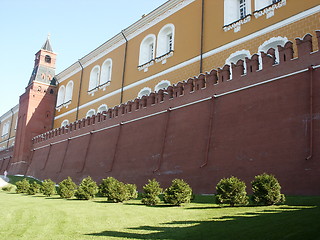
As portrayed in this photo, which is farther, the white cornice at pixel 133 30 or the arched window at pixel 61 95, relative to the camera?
the arched window at pixel 61 95

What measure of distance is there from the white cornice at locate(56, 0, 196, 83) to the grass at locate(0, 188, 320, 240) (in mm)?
11643

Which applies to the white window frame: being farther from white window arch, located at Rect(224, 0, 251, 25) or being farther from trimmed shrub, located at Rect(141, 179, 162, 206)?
trimmed shrub, located at Rect(141, 179, 162, 206)

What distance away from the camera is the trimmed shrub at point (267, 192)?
7105 millimetres

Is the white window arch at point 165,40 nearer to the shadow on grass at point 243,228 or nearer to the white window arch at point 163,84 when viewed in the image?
the white window arch at point 163,84

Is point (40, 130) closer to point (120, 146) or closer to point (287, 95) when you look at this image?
point (120, 146)

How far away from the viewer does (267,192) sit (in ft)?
23.4

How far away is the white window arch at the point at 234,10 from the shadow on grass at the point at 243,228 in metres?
9.83

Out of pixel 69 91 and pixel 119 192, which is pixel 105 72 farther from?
pixel 119 192

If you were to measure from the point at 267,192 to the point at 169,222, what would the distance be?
2.30m

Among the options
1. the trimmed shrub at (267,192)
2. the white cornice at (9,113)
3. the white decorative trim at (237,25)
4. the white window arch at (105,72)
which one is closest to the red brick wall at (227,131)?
the trimmed shrub at (267,192)

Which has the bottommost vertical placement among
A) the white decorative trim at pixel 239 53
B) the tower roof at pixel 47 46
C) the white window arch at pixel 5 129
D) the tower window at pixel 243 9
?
the white decorative trim at pixel 239 53

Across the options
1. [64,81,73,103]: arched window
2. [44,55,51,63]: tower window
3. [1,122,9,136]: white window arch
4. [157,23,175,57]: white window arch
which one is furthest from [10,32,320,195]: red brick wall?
[1,122,9,136]: white window arch

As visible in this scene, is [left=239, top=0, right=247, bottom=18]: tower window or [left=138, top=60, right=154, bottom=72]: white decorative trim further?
[left=138, top=60, right=154, bottom=72]: white decorative trim

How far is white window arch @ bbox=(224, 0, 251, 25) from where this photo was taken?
562 inches
